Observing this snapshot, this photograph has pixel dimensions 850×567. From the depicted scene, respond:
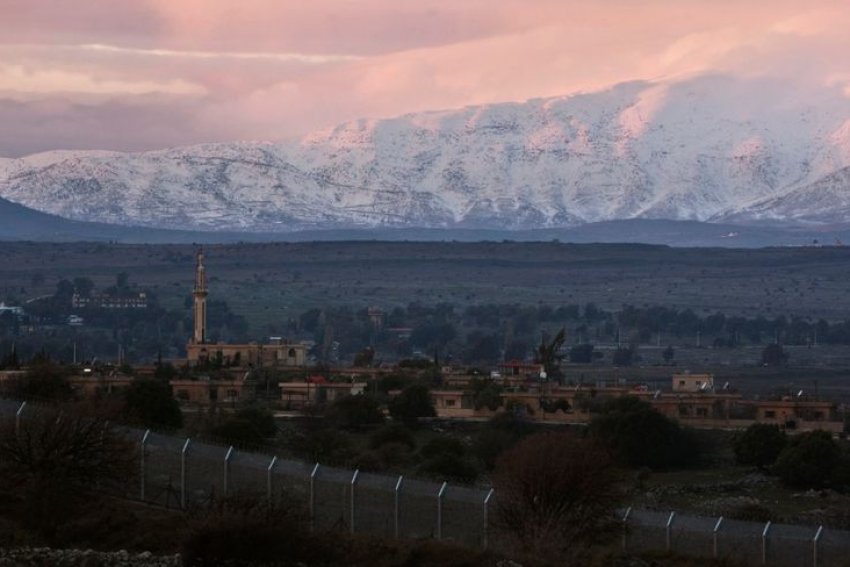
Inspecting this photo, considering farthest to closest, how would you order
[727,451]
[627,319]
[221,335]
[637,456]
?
[627,319] < [221,335] < [727,451] < [637,456]

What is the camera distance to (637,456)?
5003 cm

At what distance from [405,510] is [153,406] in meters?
18.2

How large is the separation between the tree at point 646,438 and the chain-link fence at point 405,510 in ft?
61.7

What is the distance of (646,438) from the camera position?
5084cm

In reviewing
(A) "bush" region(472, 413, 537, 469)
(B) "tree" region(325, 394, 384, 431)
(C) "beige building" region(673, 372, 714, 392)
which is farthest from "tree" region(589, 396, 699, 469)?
(C) "beige building" region(673, 372, 714, 392)

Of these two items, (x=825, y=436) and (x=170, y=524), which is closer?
(x=170, y=524)

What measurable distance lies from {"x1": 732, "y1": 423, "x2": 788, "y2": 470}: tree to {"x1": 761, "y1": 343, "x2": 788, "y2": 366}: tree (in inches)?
2570

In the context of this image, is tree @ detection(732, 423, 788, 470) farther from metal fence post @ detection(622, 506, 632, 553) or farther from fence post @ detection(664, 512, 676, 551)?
fence post @ detection(664, 512, 676, 551)

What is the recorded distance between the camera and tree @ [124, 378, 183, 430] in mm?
44200

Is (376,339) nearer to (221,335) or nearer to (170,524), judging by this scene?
(221,335)

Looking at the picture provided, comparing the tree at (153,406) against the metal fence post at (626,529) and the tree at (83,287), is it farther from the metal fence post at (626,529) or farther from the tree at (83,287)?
the tree at (83,287)

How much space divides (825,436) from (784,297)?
134 m

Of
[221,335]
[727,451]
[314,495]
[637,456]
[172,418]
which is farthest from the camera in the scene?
[221,335]

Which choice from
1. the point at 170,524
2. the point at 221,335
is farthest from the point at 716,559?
the point at 221,335
